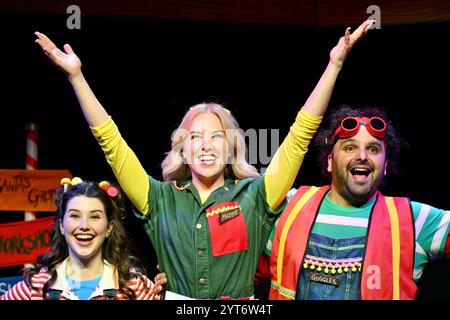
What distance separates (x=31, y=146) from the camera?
478 centimetres

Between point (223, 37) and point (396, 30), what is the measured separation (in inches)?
36.9

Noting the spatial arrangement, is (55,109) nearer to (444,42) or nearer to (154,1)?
(154,1)

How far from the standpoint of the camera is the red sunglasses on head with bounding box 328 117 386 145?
3.48 m

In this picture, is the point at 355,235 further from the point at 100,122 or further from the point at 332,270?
the point at 100,122

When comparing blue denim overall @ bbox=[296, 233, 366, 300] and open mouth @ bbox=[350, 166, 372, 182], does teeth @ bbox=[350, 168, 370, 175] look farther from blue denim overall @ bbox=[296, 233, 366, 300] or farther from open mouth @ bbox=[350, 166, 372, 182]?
blue denim overall @ bbox=[296, 233, 366, 300]

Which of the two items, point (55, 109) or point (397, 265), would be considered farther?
point (55, 109)

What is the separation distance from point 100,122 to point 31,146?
170cm

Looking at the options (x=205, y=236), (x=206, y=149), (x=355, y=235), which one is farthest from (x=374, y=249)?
(x=206, y=149)

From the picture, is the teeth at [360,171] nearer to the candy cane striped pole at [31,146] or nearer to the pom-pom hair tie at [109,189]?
A: the pom-pom hair tie at [109,189]

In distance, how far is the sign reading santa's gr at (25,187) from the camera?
4801mm

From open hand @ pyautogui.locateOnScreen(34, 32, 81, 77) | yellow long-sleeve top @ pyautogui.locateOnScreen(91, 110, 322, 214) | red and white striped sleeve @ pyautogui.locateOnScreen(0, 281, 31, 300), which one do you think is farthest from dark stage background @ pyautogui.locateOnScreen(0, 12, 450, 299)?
red and white striped sleeve @ pyautogui.locateOnScreen(0, 281, 31, 300)

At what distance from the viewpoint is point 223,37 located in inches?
171

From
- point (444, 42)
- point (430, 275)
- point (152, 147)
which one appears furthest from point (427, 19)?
point (152, 147)

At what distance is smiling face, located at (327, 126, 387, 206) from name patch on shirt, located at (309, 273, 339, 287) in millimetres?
363
